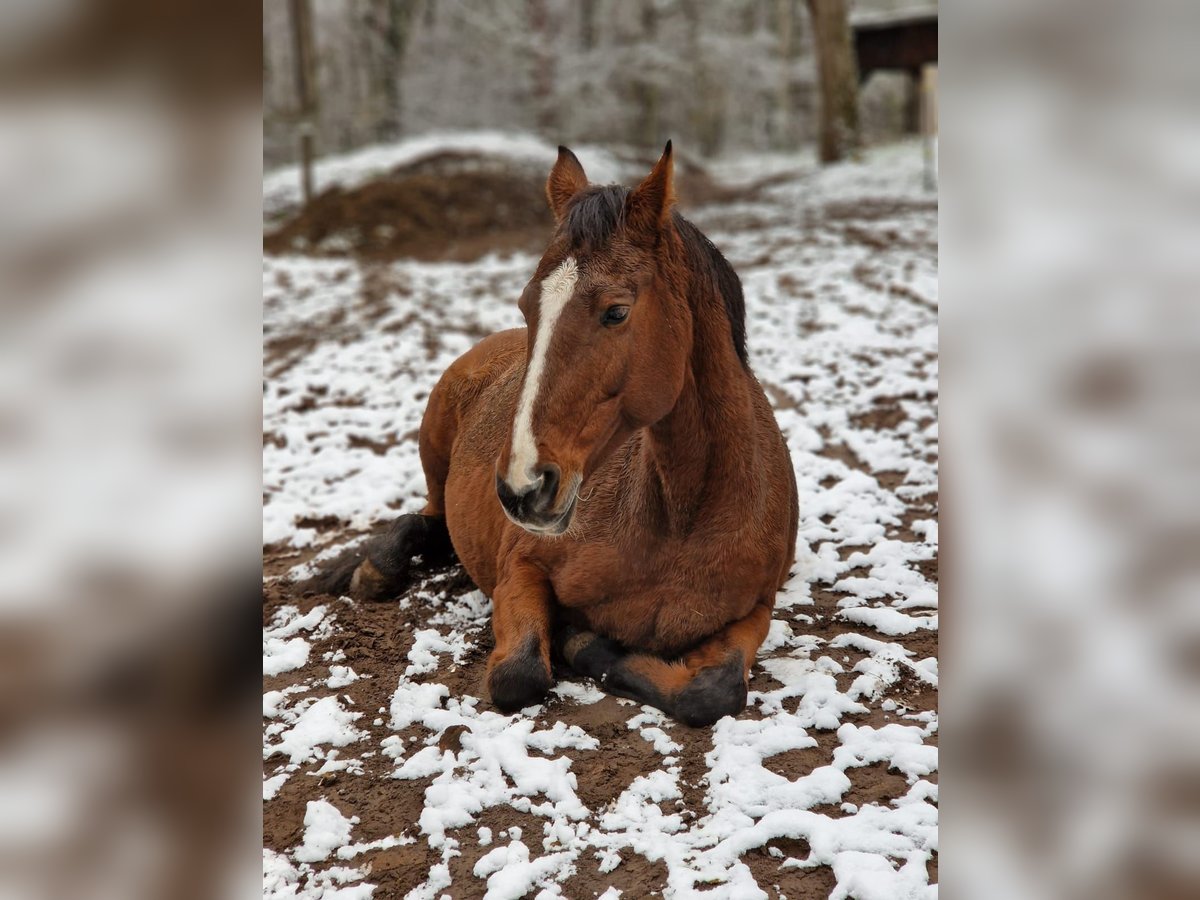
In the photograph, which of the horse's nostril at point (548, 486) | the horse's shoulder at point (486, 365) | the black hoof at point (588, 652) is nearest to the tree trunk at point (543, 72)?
the horse's shoulder at point (486, 365)

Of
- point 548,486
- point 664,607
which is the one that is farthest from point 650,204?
point 664,607

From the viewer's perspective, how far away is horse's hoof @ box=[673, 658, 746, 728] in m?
2.70

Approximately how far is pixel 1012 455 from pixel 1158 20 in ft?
1.02

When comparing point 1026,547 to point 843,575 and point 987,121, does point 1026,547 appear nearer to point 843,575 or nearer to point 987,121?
point 987,121

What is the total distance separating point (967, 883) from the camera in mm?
675

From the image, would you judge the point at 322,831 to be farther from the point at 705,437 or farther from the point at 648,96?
the point at 648,96

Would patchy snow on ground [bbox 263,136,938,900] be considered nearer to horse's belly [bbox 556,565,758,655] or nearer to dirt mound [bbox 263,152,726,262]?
horse's belly [bbox 556,565,758,655]

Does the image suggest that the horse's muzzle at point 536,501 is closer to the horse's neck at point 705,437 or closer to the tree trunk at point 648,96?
the horse's neck at point 705,437

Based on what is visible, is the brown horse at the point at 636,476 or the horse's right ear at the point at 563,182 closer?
the brown horse at the point at 636,476

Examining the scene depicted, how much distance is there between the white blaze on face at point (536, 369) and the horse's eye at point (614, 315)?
0.38 ft

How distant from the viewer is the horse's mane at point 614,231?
2428 millimetres

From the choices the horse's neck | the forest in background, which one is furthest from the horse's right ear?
the forest in background

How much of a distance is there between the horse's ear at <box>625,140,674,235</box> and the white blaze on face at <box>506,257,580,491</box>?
26 centimetres

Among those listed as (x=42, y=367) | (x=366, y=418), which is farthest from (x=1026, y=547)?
(x=366, y=418)
